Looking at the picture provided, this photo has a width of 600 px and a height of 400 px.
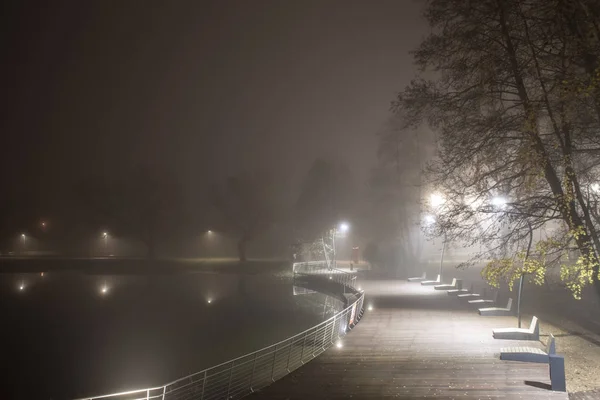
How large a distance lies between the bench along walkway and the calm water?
22.4ft

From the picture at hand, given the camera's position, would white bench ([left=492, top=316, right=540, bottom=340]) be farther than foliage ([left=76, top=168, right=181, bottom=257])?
No

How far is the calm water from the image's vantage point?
744 inches

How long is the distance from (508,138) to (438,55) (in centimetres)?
248

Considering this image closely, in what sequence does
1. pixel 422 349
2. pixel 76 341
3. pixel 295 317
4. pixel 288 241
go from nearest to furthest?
1. pixel 422 349
2. pixel 76 341
3. pixel 295 317
4. pixel 288 241

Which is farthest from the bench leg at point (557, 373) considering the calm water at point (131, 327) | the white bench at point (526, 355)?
the calm water at point (131, 327)

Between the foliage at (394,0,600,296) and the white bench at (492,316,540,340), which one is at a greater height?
the foliage at (394,0,600,296)

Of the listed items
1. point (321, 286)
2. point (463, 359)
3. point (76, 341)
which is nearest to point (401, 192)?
point (321, 286)

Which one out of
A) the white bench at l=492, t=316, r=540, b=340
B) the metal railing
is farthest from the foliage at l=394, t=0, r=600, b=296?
the metal railing

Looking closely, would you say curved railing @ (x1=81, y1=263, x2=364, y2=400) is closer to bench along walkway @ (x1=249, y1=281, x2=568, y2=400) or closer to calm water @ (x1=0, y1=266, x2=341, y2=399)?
bench along walkway @ (x1=249, y1=281, x2=568, y2=400)

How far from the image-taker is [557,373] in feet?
35.4

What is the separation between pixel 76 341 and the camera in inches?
1013

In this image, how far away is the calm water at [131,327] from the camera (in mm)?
18906

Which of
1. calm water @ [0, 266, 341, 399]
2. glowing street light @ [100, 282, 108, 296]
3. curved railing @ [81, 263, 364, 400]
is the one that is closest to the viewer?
curved railing @ [81, 263, 364, 400]

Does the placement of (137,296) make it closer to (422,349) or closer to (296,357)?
(296,357)
